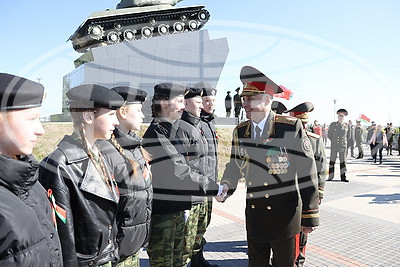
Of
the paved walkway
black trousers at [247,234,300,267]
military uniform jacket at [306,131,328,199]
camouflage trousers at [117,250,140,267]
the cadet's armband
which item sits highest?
military uniform jacket at [306,131,328,199]

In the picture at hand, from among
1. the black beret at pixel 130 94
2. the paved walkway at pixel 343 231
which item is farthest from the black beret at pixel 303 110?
the black beret at pixel 130 94

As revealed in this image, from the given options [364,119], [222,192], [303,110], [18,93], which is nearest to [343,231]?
[303,110]

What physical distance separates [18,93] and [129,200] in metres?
1.17

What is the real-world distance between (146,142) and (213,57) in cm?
2283

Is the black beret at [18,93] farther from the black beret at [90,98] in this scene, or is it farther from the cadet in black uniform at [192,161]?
the cadet in black uniform at [192,161]

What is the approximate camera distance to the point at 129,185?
2.35 meters

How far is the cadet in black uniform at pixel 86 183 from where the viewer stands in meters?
1.81

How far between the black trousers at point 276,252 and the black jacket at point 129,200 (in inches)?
45.3

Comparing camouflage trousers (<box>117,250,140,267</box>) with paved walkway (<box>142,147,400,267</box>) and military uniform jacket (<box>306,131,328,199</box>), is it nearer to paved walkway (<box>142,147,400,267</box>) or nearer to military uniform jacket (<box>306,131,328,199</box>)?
paved walkway (<box>142,147,400,267</box>)

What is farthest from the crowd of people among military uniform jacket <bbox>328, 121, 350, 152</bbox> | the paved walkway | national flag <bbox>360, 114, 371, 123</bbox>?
national flag <bbox>360, 114, 371, 123</bbox>

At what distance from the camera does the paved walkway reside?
4.40 metres

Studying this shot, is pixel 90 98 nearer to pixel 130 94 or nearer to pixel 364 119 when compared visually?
pixel 130 94

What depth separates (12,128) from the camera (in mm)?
1414

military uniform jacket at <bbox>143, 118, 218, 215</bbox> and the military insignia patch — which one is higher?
the military insignia patch
